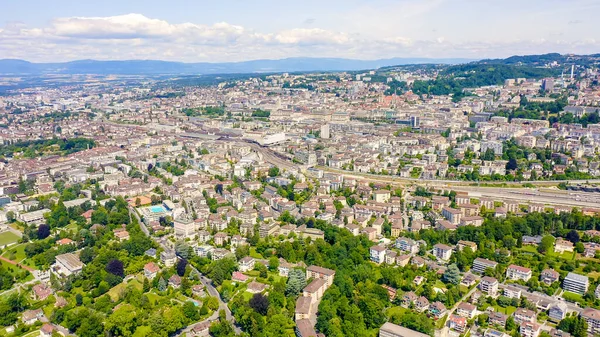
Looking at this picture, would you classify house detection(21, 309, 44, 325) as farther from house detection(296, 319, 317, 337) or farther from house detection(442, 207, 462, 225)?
house detection(442, 207, 462, 225)

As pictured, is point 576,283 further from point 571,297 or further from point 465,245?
point 465,245

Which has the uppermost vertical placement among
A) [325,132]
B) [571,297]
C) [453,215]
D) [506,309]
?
[325,132]

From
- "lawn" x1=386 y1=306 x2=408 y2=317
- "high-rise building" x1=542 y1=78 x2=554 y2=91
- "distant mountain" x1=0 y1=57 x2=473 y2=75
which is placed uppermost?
"distant mountain" x1=0 y1=57 x2=473 y2=75

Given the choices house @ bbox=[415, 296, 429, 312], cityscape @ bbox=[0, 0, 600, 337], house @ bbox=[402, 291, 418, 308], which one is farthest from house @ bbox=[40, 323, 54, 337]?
house @ bbox=[415, 296, 429, 312]

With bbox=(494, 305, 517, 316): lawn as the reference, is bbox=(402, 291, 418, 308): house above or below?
above

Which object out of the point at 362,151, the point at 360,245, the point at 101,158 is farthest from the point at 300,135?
the point at 360,245

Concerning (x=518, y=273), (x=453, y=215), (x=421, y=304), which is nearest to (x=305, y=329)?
(x=421, y=304)

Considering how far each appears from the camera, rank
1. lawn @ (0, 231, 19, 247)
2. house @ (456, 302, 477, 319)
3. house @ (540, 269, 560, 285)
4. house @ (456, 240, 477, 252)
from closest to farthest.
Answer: house @ (456, 302, 477, 319) → house @ (540, 269, 560, 285) → house @ (456, 240, 477, 252) → lawn @ (0, 231, 19, 247)
